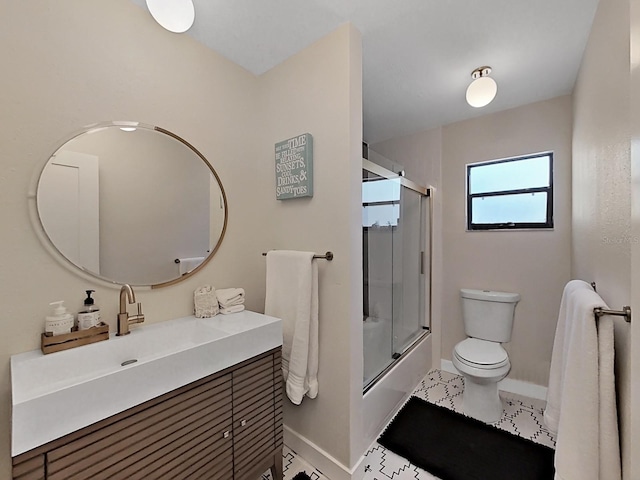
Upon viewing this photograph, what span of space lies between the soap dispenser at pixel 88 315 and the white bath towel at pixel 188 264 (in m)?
0.40

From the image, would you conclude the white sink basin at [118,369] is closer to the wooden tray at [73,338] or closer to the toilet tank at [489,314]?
the wooden tray at [73,338]

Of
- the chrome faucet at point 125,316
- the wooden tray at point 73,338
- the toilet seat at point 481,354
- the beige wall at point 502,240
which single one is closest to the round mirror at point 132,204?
the chrome faucet at point 125,316

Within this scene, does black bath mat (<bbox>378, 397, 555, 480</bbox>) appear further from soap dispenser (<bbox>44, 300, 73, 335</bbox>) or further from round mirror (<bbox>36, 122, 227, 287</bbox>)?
soap dispenser (<bbox>44, 300, 73, 335</bbox>)

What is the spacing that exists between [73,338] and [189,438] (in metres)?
0.61

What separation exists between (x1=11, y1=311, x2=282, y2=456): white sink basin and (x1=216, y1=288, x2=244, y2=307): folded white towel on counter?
0.32ft

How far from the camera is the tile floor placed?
5.02ft

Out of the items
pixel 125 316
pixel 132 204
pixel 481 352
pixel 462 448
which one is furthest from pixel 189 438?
pixel 481 352

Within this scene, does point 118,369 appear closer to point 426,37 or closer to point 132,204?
point 132,204

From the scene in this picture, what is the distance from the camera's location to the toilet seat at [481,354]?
1.90 m

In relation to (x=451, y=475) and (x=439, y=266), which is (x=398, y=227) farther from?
(x=451, y=475)

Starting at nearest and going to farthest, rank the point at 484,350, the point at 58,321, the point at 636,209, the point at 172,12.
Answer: the point at 636,209 → the point at 58,321 → the point at 172,12 → the point at 484,350

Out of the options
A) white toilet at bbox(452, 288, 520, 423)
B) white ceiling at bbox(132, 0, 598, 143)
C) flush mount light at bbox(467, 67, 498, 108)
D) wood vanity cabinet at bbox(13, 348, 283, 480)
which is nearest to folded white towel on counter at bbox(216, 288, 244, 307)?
wood vanity cabinet at bbox(13, 348, 283, 480)

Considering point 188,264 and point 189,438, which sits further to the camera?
point 188,264

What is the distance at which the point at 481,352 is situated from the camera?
6.72 ft
